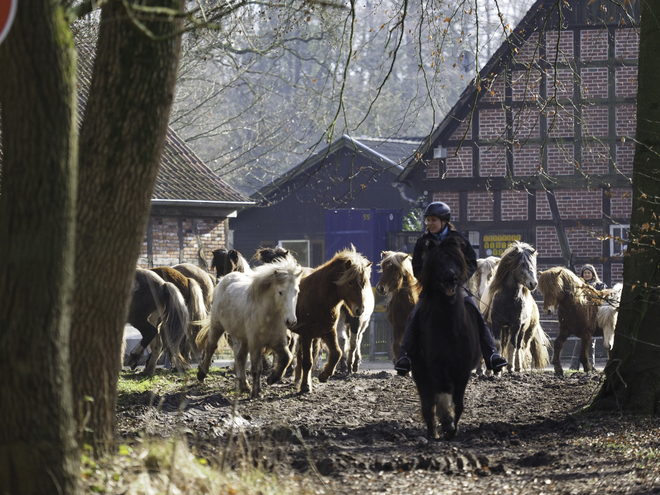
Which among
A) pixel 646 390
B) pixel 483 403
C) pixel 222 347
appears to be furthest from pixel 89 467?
pixel 222 347

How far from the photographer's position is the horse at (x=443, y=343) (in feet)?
26.3

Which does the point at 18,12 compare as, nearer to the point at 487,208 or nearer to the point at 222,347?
the point at 222,347

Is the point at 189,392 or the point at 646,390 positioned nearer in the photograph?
the point at 646,390

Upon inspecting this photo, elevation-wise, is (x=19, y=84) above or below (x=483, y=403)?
above

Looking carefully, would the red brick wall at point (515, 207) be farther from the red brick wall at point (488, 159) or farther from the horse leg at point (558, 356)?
the horse leg at point (558, 356)

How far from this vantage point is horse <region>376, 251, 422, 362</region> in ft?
44.4

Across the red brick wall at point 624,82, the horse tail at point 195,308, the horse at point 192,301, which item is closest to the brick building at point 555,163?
the red brick wall at point 624,82

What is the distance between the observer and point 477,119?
83.4ft

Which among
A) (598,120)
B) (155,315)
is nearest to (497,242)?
(598,120)

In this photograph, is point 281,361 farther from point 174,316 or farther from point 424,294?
point 424,294

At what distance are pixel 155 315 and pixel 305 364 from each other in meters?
3.85

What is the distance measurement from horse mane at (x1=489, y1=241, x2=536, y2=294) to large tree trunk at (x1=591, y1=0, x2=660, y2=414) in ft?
16.5

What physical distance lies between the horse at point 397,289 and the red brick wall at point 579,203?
12.3 meters

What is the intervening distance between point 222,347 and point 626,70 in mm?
15890
